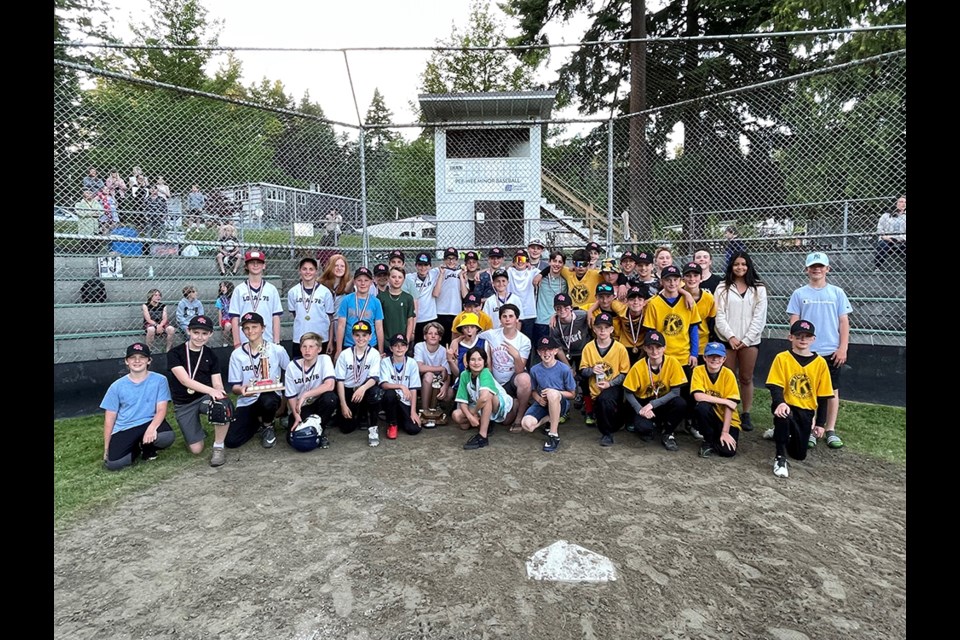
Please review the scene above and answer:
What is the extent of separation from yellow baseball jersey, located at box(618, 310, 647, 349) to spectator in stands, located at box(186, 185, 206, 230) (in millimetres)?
6378

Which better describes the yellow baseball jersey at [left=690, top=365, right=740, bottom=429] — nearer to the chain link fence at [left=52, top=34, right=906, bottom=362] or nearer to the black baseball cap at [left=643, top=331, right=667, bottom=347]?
the black baseball cap at [left=643, top=331, right=667, bottom=347]

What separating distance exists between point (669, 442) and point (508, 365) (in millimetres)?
1870

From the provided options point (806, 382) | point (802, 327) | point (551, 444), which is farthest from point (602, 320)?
point (806, 382)

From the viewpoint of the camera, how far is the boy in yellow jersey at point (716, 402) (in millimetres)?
4562


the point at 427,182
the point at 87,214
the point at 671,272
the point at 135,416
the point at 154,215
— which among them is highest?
the point at 427,182

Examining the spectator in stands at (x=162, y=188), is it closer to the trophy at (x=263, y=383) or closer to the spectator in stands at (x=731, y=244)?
the trophy at (x=263, y=383)

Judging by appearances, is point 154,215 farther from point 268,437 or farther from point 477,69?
point 477,69

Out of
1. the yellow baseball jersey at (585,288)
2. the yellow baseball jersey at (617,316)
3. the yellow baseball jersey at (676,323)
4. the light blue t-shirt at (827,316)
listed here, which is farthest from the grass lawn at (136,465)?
the yellow baseball jersey at (585,288)

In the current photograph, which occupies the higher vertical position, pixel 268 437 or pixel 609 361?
pixel 609 361

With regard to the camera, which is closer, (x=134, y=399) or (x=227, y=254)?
(x=134, y=399)

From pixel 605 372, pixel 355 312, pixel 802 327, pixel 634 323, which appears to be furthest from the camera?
pixel 355 312

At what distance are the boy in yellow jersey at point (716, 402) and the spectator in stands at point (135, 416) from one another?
5.13 metres

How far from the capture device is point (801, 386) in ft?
14.8

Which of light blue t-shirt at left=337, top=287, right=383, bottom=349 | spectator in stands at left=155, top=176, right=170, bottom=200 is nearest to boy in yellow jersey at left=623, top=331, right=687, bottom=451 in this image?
light blue t-shirt at left=337, top=287, right=383, bottom=349
